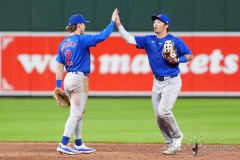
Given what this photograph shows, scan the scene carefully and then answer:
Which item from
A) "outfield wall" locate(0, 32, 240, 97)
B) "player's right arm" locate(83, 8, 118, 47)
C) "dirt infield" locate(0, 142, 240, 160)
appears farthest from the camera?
"outfield wall" locate(0, 32, 240, 97)

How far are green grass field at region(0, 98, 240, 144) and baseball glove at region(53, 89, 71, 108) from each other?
5.59 feet

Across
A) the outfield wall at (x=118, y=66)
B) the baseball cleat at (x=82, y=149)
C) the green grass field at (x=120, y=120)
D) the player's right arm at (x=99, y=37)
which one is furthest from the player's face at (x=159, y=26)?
the outfield wall at (x=118, y=66)

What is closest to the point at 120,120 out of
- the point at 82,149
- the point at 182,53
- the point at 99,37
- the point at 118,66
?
the point at 118,66

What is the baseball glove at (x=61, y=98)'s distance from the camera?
11094 millimetres

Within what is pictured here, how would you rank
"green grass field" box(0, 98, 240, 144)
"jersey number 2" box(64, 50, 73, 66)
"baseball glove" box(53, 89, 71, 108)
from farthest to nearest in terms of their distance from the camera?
"green grass field" box(0, 98, 240, 144) → "baseball glove" box(53, 89, 71, 108) → "jersey number 2" box(64, 50, 73, 66)

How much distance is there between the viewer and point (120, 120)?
16.1 metres

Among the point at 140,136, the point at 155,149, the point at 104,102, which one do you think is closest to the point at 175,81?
the point at 155,149

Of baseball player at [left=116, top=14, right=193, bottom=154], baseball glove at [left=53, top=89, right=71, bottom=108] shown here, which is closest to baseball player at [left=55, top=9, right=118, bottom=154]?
baseball glove at [left=53, top=89, right=71, bottom=108]

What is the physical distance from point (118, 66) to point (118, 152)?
32.4 feet

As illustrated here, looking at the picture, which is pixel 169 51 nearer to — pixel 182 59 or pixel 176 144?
pixel 182 59

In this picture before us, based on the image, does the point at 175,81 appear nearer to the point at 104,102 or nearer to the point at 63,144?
the point at 63,144

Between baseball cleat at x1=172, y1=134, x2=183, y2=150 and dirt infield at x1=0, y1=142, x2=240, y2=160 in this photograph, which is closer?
dirt infield at x1=0, y1=142, x2=240, y2=160

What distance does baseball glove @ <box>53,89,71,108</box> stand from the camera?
11.1 metres

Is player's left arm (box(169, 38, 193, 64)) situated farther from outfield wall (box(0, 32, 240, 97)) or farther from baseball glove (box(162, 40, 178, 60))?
outfield wall (box(0, 32, 240, 97))
